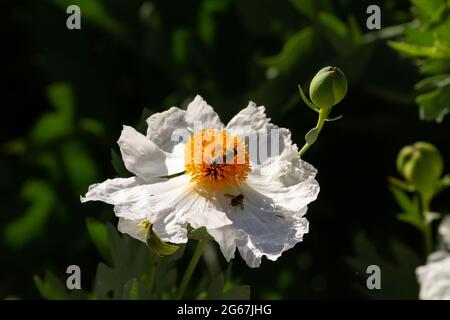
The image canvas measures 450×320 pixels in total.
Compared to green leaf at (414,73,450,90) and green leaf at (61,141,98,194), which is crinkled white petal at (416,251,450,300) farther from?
green leaf at (61,141,98,194)

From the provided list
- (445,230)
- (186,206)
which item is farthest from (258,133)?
(445,230)

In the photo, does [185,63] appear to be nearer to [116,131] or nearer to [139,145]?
[116,131]

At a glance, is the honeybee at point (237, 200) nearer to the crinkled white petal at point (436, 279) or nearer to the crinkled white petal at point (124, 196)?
the crinkled white petal at point (124, 196)

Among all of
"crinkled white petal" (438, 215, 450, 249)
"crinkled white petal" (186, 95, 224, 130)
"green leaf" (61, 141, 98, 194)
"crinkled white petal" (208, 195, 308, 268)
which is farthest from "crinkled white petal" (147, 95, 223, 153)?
"green leaf" (61, 141, 98, 194)

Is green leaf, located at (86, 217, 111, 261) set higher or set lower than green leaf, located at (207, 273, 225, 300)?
higher

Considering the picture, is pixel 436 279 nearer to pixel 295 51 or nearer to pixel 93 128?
pixel 295 51
